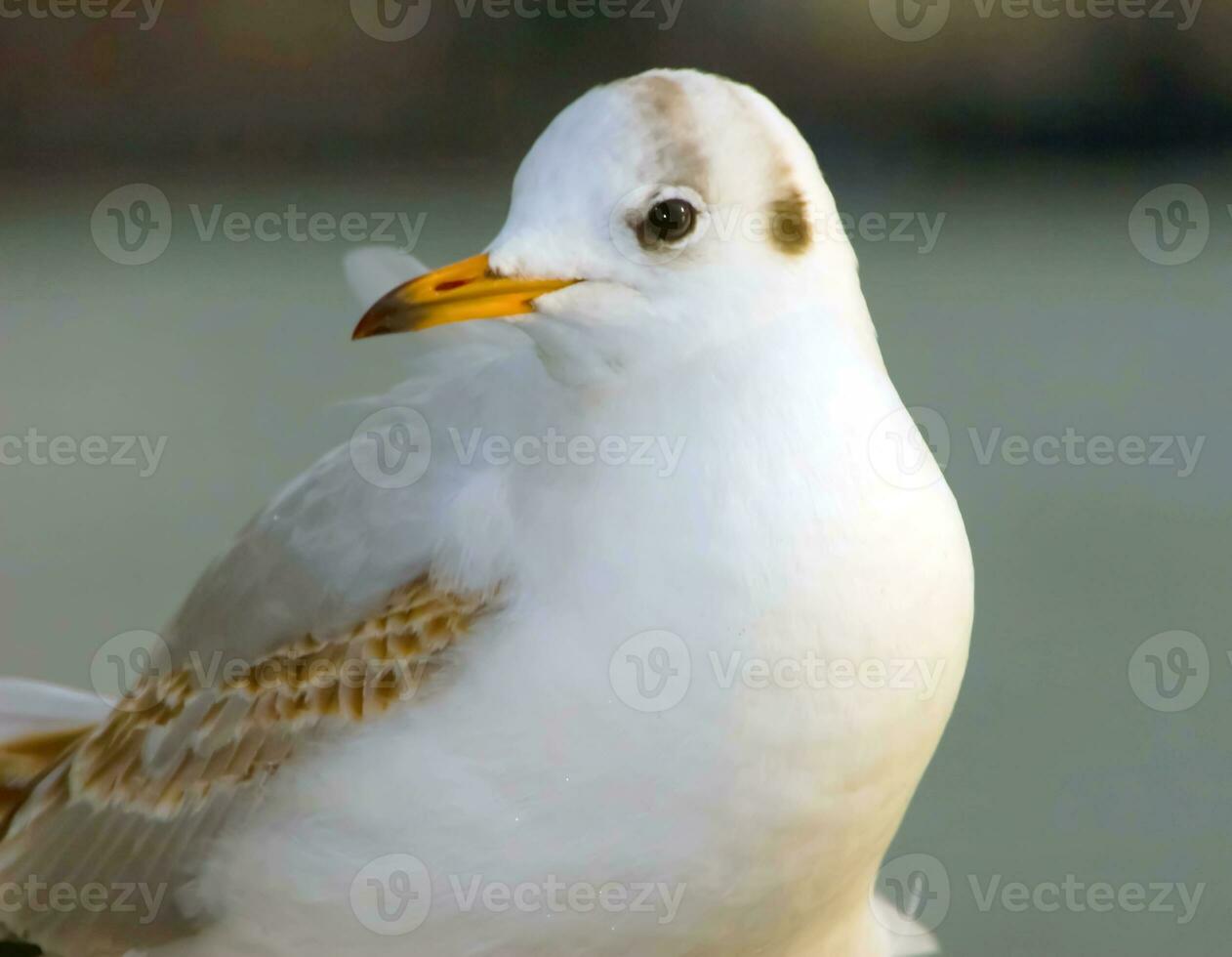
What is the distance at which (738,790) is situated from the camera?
111 cm

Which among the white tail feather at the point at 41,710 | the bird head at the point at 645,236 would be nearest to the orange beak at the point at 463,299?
the bird head at the point at 645,236

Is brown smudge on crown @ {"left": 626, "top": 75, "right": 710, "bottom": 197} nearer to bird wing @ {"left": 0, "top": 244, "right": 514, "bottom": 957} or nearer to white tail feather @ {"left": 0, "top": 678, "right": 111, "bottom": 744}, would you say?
bird wing @ {"left": 0, "top": 244, "right": 514, "bottom": 957}

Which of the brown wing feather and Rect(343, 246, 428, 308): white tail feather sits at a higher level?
Rect(343, 246, 428, 308): white tail feather

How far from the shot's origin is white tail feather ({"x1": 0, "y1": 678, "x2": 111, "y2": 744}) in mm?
1578

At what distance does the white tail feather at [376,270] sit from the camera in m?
1.49

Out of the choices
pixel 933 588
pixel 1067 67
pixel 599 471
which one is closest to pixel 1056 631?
pixel 933 588

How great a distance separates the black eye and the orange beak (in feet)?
0.20

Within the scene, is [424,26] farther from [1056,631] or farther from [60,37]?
[1056,631]

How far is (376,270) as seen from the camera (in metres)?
1.51

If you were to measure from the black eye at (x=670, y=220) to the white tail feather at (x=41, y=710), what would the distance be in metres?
0.82

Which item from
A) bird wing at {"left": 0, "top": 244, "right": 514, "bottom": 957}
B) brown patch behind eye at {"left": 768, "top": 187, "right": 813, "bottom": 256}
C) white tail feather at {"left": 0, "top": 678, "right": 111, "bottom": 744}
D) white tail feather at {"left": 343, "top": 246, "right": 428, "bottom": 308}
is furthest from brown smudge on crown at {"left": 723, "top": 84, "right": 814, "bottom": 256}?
white tail feather at {"left": 0, "top": 678, "right": 111, "bottom": 744}

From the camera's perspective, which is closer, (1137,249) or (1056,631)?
(1056,631)

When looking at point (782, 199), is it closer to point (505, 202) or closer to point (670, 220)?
point (670, 220)

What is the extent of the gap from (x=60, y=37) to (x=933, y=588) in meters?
3.47
